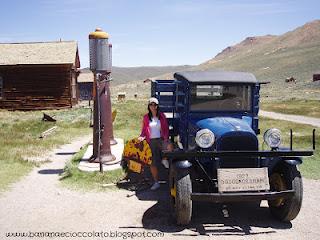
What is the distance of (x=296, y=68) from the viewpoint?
3556 inches

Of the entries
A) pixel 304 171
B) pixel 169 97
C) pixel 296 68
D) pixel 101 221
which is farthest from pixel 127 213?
pixel 296 68

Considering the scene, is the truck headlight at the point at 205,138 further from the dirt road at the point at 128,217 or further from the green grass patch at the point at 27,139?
the green grass patch at the point at 27,139

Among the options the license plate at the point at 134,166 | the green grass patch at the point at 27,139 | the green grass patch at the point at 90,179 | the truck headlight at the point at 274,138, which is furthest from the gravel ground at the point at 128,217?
the green grass patch at the point at 27,139

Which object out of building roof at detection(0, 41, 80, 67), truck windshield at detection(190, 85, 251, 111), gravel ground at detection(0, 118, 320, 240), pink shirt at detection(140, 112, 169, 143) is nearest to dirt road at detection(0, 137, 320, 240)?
gravel ground at detection(0, 118, 320, 240)

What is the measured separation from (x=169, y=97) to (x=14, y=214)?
4.64m

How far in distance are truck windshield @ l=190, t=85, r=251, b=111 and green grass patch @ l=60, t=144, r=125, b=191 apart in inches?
103

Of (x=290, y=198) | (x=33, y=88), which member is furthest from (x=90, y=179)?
Answer: (x=33, y=88)

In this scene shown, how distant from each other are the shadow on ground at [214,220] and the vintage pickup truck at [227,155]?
0.67 feet

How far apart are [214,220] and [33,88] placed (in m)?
22.8

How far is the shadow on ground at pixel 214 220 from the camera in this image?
19.7ft

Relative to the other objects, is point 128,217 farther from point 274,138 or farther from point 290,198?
point 274,138

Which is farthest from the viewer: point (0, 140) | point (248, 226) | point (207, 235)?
point (0, 140)

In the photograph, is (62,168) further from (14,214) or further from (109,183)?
(14,214)

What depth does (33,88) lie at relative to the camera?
2664cm
